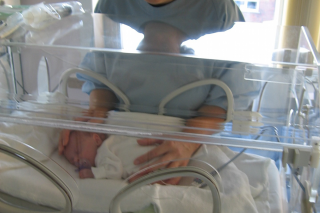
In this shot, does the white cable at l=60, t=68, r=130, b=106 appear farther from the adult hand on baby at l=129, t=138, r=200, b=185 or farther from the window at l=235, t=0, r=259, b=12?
the window at l=235, t=0, r=259, b=12

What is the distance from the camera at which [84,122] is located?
2.06 ft

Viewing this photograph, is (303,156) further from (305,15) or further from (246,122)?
(305,15)

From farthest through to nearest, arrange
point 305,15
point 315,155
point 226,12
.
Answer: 1. point 305,15
2. point 226,12
3. point 315,155

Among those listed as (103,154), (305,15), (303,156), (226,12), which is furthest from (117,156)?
(305,15)

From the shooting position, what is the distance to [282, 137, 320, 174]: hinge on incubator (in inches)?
20.2

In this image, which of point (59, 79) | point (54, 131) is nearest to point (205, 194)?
point (54, 131)

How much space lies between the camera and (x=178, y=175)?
0.52 m

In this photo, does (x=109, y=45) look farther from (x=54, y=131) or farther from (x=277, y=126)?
(x=277, y=126)

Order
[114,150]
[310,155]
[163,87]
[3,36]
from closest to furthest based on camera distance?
[310,155]
[114,150]
[163,87]
[3,36]

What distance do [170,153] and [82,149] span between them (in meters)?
0.21

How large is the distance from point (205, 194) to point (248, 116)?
8.8 inches

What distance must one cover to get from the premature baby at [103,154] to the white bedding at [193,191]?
2cm

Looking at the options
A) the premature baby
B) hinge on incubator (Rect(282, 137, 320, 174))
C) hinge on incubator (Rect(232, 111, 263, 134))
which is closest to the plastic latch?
hinge on incubator (Rect(282, 137, 320, 174))

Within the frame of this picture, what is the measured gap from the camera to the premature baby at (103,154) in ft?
1.98
